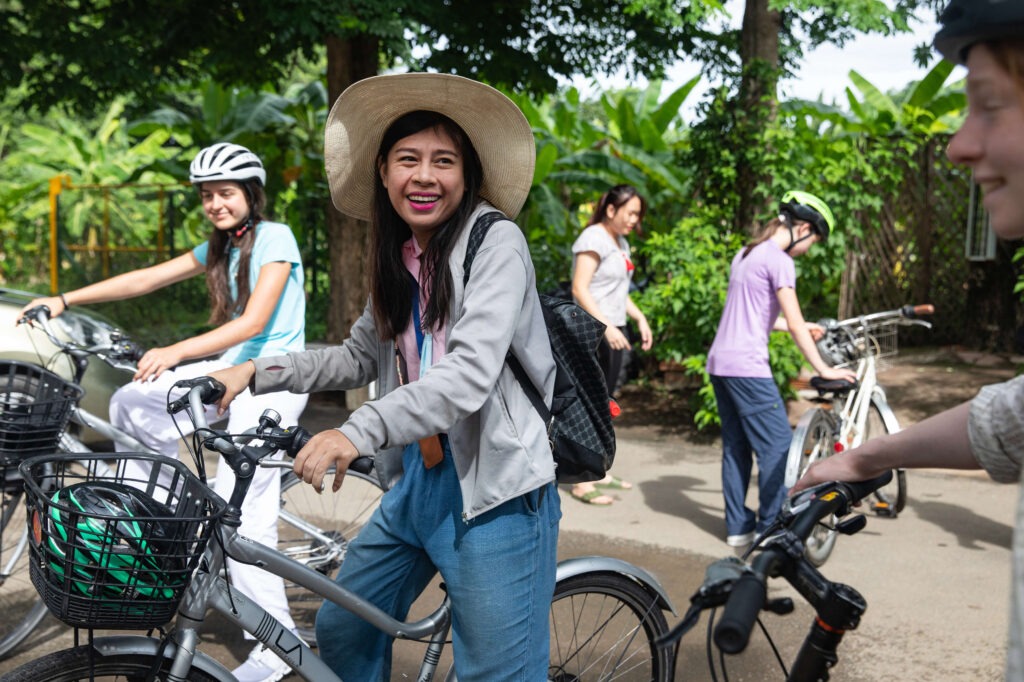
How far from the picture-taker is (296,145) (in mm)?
12328

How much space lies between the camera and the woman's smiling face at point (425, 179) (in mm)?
2564

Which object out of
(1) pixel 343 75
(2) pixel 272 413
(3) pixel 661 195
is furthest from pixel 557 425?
(3) pixel 661 195

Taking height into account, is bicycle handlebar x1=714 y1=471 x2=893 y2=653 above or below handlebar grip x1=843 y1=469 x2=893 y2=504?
below

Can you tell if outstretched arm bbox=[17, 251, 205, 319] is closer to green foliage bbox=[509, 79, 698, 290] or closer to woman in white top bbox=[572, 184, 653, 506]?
woman in white top bbox=[572, 184, 653, 506]

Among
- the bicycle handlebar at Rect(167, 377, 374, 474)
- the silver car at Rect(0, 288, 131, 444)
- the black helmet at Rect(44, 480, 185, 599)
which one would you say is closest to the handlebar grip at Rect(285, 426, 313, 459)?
the bicycle handlebar at Rect(167, 377, 374, 474)

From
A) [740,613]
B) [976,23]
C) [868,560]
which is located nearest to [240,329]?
[740,613]

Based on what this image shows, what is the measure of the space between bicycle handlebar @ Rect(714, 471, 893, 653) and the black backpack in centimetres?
93

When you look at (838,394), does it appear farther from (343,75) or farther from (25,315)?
(343,75)

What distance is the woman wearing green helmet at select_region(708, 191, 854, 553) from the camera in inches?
222

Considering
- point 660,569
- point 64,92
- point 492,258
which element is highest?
point 64,92

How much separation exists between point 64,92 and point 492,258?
8.50 m

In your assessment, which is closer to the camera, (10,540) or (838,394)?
(10,540)

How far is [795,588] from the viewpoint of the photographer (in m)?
1.66

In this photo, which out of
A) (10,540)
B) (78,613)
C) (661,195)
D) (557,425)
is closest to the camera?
(78,613)
